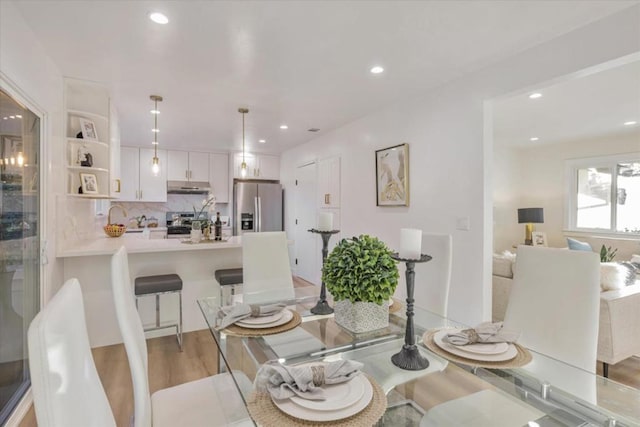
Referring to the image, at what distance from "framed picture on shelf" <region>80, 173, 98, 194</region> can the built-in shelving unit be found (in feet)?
0.12

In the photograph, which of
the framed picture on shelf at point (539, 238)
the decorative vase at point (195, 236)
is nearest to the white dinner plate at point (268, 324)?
the decorative vase at point (195, 236)

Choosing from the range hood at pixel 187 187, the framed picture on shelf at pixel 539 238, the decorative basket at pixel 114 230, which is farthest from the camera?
the range hood at pixel 187 187

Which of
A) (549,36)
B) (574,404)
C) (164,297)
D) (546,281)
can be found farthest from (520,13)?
(164,297)

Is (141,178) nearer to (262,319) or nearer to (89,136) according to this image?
(89,136)

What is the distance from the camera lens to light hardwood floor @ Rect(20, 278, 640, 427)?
2.13 metres

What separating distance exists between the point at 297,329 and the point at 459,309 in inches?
69.6

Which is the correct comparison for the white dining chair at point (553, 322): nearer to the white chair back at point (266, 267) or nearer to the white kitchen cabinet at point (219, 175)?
the white chair back at point (266, 267)

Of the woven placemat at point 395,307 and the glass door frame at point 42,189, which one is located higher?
the glass door frame at point 42,189

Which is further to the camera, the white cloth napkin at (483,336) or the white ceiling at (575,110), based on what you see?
the white ceiling at (575,110)

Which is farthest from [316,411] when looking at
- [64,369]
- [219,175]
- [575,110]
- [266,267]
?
[219,175]

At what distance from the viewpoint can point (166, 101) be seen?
3.34 metres

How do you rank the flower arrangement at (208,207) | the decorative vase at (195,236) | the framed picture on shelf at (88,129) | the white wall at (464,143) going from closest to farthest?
1. the white wall at (464,143)
2. the framed picture on shelf at (88,129)
3. the decorative vase at (195,236)
4. the flower arrangement at (208,207)

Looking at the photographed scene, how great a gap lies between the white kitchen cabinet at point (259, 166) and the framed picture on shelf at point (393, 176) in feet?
10.4

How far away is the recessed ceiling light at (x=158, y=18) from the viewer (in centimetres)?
187
